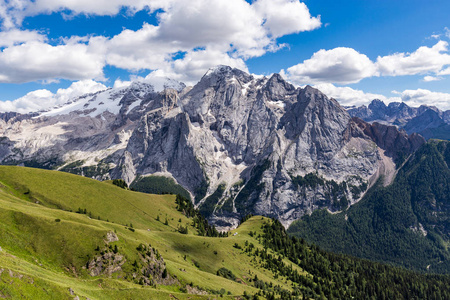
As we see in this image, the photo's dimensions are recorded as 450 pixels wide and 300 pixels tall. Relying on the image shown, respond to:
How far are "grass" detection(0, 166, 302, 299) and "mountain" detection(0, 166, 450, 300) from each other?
0.76ft

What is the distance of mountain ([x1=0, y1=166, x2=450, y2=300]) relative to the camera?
60969mm

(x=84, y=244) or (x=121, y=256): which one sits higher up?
(x=84, y=244)

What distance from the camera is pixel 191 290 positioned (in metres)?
84.6

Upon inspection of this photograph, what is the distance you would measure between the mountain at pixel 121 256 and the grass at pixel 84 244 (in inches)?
9.1

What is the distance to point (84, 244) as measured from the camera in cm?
→ 7519

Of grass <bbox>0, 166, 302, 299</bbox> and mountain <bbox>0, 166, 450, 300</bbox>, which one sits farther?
mountain <bbox>0, 166, 450, 300</bbox>

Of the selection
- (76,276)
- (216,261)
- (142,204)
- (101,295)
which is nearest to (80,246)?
(76,276)

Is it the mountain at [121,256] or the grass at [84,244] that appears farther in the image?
the mountain at [121,256]

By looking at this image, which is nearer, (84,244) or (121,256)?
(84,244)

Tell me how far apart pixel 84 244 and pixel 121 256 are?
9.85 metres

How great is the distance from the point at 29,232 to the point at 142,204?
12358 centimetres

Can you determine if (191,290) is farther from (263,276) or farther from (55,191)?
(55,191)

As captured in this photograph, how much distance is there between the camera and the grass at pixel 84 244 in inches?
2202

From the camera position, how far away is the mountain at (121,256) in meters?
61.0
